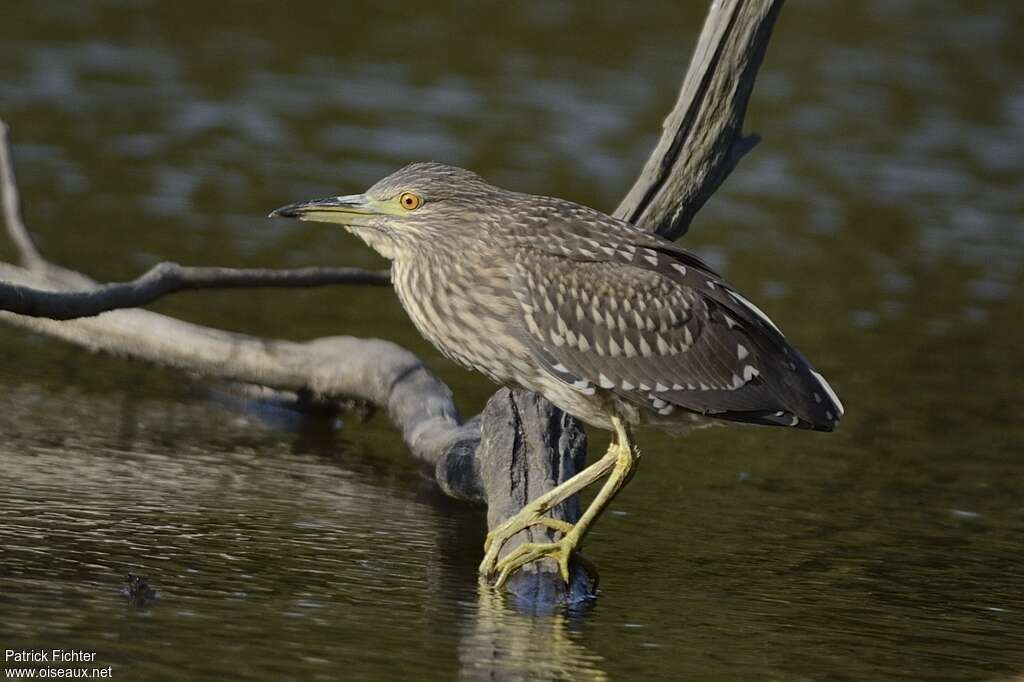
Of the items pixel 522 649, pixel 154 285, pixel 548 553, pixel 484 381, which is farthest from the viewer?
pixel 484 381

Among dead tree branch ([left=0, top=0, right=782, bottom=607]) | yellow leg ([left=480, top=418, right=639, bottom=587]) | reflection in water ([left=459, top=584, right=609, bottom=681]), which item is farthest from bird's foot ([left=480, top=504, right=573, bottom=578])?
reflection in water ([left=459, top=584, right=609, bottom=681])

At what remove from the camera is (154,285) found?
27.2 feet

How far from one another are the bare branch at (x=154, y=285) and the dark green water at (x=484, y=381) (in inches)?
35.8

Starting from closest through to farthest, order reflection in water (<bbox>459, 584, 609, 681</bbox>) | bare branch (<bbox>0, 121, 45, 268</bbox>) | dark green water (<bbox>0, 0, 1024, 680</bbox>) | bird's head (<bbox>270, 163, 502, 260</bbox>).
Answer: reflection in water (<bbox>459, 584, 609, 681</bbox>), dark green water (<bbox>0, 0, 1024, 680</bbox>), bird's head (<bbox>270, 163, 502, 260</bbox>), bare branch (<bbox>0, 121, 45, 268</bbox>)

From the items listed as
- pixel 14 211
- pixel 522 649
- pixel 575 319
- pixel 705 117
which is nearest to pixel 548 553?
pixel 522 649

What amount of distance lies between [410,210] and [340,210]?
0.30 m

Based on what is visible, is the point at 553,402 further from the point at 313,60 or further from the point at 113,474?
the point at 313,60

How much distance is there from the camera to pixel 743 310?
301 inches

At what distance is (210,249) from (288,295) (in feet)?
2.59

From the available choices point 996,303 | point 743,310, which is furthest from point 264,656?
point 996,303

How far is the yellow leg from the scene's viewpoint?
23.6 ft

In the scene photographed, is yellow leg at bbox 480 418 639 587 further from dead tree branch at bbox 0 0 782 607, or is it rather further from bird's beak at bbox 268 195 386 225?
bird's beak at bbox 268 195 386 225

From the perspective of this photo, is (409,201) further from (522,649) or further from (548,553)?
(522,649)

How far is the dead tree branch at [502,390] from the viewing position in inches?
307
